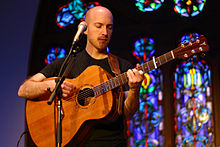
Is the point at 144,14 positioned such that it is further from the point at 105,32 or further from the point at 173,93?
the point at 105,32

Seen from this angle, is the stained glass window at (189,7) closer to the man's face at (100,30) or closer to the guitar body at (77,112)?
the man's face at (100,30)

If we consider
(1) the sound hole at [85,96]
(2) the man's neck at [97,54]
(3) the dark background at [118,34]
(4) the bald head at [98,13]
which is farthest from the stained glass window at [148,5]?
(1) the sound hole at [85,96]

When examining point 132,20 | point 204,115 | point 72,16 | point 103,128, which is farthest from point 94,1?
point 103,128

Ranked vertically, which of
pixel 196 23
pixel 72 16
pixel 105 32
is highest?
pixel 72 16

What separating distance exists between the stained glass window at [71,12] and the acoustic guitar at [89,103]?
11.5ft

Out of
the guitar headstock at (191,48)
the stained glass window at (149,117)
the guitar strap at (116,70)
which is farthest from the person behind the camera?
the stained glass window at (149,117)

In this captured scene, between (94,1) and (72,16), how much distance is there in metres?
0.45

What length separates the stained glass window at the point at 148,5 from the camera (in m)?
5.60

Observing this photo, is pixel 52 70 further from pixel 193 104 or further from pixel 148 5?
pixel 148 5

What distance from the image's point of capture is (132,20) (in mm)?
5668

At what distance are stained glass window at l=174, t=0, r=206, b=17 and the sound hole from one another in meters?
3.22

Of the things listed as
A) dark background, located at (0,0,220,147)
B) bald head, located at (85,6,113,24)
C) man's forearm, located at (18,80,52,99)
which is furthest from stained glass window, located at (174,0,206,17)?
man's forearm, located at (18,80,52,99)

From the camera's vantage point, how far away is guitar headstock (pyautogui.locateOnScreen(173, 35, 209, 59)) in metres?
2.41

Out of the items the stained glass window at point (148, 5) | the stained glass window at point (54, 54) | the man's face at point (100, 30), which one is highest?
the stained glass window at point (148, 5)
